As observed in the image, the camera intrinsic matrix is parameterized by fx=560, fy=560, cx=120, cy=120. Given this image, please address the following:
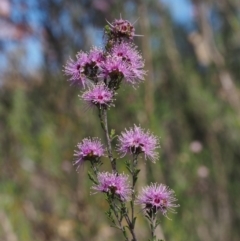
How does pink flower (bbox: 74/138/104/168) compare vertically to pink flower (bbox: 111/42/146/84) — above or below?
below

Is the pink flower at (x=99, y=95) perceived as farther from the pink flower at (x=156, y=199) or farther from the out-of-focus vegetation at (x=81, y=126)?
the out-of-focus vegetation at (x=81, y=126)

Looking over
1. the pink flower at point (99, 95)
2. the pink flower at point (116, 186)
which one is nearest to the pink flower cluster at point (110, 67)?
the pink flower at point (99, 95)

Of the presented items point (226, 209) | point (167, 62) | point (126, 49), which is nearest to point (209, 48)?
point (167, 62)

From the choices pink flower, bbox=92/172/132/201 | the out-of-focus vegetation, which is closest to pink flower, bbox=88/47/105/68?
pink flower, bbox=92/172/132/201

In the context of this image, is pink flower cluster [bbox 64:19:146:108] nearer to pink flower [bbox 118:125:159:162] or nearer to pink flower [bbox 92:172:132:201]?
pink flower [bbox 118:125:159:162]

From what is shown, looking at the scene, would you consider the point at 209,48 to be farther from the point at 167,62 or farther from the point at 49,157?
the point at 49,157
